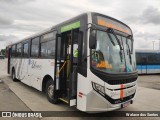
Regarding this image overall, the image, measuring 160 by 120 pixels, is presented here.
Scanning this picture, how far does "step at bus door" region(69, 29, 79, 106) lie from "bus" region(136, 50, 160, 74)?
645 inches

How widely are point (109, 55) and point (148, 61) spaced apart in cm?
1741

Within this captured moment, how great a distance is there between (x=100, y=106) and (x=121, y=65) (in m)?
1.36

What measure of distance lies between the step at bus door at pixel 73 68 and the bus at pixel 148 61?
645 inches

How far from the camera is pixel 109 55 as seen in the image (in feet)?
16.7

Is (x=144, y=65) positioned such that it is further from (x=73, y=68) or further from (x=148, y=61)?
(x=73, y=68)

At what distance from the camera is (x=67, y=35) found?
623cm

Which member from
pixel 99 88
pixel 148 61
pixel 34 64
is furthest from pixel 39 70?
pixel 148 61

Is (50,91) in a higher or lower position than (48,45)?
lower

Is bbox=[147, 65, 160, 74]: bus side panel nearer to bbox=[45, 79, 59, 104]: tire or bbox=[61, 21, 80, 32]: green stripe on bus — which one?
bbox=[45, 79, 59, 104]: tire

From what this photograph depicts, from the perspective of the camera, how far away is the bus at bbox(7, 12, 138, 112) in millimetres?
4754

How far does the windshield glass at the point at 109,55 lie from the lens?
485 centimetres

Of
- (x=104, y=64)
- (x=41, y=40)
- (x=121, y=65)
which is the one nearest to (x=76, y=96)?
(x=104, y=64)

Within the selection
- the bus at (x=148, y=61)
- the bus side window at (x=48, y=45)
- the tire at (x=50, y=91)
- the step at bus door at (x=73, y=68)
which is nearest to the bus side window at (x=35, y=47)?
the bus side window at (x=48, y=45)

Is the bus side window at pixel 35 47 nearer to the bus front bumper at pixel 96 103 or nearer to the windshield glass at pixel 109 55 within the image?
the windshield glass at pixel 109 55
